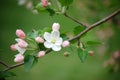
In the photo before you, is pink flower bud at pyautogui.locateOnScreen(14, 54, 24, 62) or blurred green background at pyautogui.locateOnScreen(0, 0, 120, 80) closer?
pink flower bud at pyautogui.locateOnScreen(14, 54, 24, 62)

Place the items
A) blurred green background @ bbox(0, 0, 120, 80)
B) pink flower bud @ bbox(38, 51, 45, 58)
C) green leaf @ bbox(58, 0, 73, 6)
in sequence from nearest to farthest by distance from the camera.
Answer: pink flower bud @ bbox(38, 51, 45, 58) → green leaf @ bbox(58, 0, 73, 6) → blurred green background @ bbox(0, 0, 120, 80)

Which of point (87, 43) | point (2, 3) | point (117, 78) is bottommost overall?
point (87, 43)

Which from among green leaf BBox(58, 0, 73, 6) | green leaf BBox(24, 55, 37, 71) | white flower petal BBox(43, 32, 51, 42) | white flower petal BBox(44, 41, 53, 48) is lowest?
green leaf BBox(24, 55, 37, 71)

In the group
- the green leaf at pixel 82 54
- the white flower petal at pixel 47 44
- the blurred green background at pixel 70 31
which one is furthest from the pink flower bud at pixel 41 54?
the blurred green background at pixel 70 31

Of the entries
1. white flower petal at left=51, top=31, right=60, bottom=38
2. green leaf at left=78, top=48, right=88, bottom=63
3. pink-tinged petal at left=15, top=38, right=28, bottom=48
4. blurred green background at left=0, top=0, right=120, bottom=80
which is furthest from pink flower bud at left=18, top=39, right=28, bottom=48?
blurred green background at left=0, top=0, right=120, bottom=80

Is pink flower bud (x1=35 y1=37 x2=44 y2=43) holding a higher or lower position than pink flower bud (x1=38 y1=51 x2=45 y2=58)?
higher

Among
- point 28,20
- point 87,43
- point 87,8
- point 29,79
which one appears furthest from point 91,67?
point 87,43

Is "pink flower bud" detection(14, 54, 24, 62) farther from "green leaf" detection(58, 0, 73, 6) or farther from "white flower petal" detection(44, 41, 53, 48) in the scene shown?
"green leaf" detection(58, 0, 73, 6)

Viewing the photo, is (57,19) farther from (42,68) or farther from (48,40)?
(48,40)
